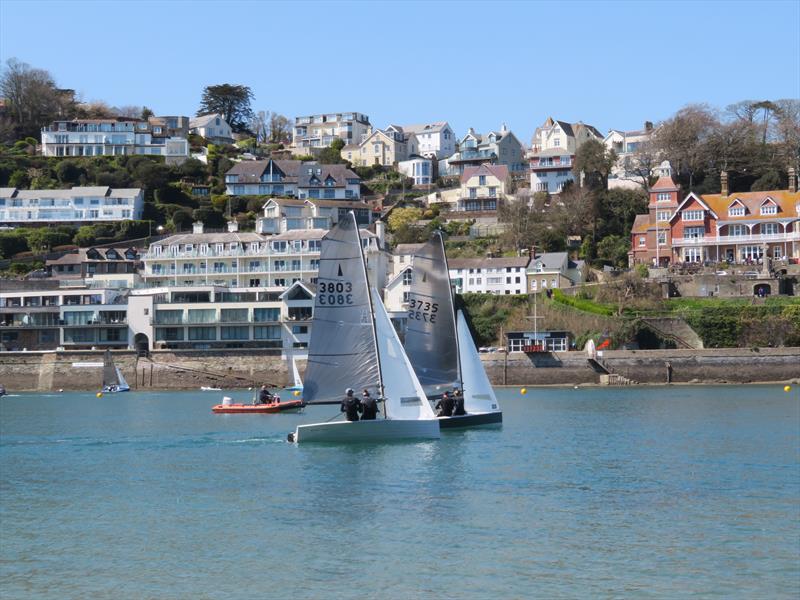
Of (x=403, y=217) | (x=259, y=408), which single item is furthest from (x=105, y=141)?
(x=259, y=408)

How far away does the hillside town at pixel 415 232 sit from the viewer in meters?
89.7

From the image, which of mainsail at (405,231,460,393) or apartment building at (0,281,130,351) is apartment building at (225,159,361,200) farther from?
mainsail at (405,231,460,393)

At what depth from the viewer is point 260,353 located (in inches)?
3455

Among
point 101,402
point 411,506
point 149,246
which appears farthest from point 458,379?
point 149,246

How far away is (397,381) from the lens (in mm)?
Answer: 42094

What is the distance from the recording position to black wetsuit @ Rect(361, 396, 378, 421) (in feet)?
135

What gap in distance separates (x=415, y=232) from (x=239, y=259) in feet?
60.8

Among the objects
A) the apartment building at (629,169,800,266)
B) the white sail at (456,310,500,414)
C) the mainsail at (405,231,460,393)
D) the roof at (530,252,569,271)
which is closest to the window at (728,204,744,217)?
the apartment building at (629,169,800,266)

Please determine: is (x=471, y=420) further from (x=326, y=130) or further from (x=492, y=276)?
(x=326, y=130)

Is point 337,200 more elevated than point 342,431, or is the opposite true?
point 337,200

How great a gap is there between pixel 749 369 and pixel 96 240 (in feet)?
216

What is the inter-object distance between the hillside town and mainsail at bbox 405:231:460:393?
26.8 metres

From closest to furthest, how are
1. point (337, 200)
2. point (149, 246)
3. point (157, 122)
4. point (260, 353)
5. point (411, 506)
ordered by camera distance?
1. point (411, 506)
2. point (260, 353)
3. point (149, 246)
4. point (337, 200)
5. point (157, 122)

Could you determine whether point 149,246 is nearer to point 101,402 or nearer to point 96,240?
point 96,240
